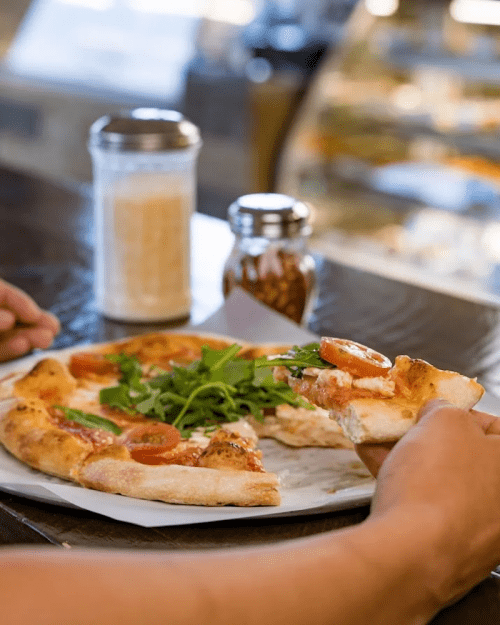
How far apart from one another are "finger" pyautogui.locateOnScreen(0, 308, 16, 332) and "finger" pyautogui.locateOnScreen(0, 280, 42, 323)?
0.6 inches

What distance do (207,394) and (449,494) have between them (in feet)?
2.10

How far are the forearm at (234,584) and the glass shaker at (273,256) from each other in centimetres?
112

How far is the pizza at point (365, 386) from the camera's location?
1.13 meters

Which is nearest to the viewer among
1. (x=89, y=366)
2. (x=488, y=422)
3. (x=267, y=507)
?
(x=488, y=422)

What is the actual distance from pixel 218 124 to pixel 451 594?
4639 mm

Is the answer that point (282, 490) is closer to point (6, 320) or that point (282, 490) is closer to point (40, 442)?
point (40, 442)

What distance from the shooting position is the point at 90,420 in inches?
56.0

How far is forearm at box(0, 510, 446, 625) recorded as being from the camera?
0.68 metres

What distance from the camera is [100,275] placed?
2.08 metres

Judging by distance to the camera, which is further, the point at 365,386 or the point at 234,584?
the point at 365,386

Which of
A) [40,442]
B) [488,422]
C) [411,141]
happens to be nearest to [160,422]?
[40,442]

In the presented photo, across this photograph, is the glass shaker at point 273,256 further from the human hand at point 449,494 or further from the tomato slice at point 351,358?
the human hand at point 449,494

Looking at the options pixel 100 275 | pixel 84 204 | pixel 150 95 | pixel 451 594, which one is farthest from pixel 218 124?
pixel 451 594

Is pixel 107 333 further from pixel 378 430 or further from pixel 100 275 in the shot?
pixel 378 430
